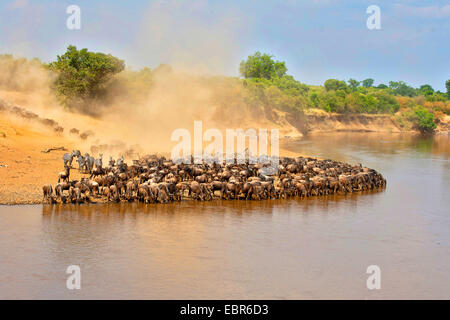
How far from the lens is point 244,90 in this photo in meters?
77.1

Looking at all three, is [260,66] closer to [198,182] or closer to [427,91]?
[427,91]

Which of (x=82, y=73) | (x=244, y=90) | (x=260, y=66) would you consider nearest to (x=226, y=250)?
(x=82, y=73)

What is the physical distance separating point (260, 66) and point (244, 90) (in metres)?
35.3

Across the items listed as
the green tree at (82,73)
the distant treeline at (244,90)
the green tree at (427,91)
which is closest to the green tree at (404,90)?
the green tree at (427,91)

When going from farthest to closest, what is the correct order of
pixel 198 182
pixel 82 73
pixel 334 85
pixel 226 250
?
pixel 334 85, pixel 82 73, pixel 198 182, pixel 226 250

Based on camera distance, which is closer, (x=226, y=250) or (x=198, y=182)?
(x=226, y=250)

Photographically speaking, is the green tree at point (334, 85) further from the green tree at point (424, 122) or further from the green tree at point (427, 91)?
the green tree at point (427, 91)

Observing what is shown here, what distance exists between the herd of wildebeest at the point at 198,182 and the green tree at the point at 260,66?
82.6 meters

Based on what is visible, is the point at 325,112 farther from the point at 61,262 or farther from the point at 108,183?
the point at 61,262

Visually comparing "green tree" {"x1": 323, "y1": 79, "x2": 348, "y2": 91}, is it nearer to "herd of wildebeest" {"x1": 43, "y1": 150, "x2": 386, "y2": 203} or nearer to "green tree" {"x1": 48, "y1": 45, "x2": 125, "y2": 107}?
"green tree" {"x1": 48, "y1": 45, "x2": 125, "y2": 107}

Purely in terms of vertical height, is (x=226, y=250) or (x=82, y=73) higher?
(x=82, y=73)

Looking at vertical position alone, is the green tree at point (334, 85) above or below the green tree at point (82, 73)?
above

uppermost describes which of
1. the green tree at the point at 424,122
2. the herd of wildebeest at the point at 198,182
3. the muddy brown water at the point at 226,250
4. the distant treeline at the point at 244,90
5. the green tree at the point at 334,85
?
the green tree at the point at 334,85

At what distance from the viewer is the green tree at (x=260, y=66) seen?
363 feet
